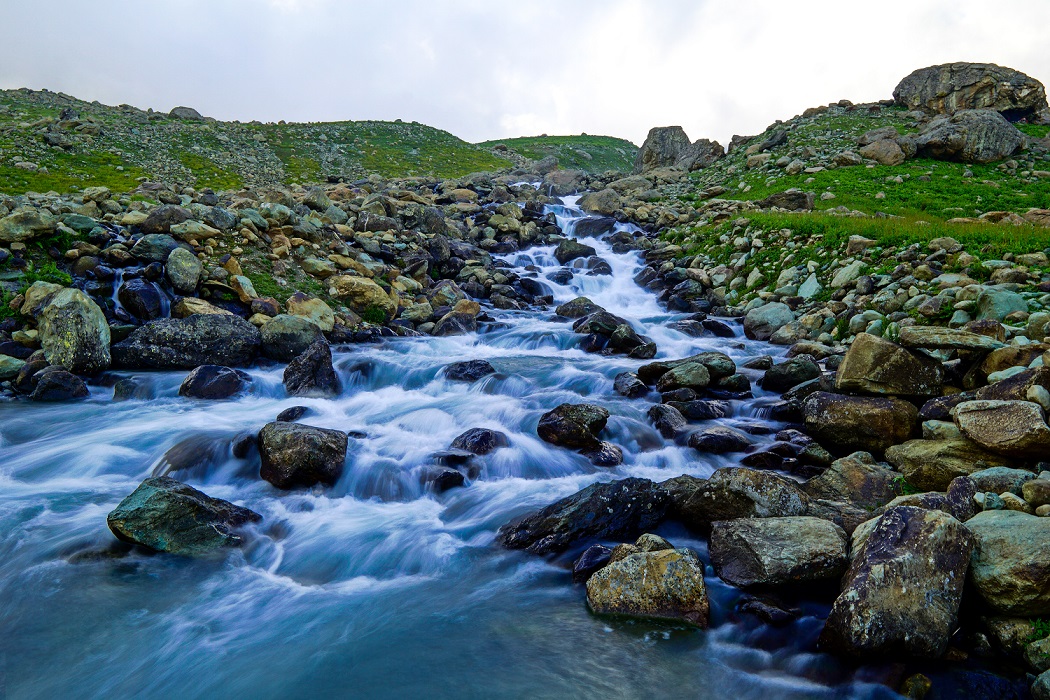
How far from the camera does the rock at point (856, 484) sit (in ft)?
22.9

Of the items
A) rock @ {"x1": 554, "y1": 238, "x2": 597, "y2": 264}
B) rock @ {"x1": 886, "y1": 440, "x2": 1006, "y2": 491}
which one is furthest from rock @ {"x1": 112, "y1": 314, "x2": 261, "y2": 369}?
rock @ {"x1": 554, "y1": 238, "x2": 597, "y2": 264}

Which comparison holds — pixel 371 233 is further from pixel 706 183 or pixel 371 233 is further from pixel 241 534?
pixel 706 183

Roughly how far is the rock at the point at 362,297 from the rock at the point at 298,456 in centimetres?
791

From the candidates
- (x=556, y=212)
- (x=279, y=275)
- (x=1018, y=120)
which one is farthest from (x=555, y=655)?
(x=1018, y=120)

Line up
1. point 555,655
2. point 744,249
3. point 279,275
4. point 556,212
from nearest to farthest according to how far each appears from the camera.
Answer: point 555,655 → point 279,275 → point 744,249 → point 556,212

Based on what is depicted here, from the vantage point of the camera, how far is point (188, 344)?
12.5 metres

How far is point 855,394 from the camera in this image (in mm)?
8891

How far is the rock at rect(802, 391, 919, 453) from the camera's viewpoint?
8148 millimetres

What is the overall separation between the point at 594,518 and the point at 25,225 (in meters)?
15.0

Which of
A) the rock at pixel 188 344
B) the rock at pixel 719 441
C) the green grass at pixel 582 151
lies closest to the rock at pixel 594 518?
the rock at pixel 719 441

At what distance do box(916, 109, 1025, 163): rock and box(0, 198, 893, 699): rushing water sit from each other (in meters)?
25.5

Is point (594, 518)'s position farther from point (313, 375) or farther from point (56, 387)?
point (56, 387)

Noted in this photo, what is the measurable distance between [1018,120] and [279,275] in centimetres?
4099

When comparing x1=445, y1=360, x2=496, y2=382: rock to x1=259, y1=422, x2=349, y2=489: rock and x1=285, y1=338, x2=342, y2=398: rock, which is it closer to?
x1=285, y1=338, x2=342, y2=398: rock
